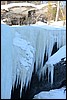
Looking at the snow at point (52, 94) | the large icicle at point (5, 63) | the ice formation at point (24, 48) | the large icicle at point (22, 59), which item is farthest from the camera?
the snow at point (52, 94)

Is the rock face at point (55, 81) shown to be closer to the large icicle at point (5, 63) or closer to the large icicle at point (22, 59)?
the large icicle at point (22, 59)

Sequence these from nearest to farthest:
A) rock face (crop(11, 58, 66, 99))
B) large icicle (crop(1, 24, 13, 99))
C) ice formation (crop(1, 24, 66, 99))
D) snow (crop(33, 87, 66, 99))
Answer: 1. large icicle (crop(1, 24, 13, 99))
2. ice formation (crop(1, 24, 66, 99))
3. snow (crop(33, 87, 66, 99))
4. rock face (crop(11, 58, 66, 99))

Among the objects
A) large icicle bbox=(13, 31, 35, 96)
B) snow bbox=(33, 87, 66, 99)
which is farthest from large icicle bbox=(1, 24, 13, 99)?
snow bbox=(33, 87, 66, 99)

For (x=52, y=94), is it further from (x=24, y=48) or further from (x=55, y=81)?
(x=24, y=48)

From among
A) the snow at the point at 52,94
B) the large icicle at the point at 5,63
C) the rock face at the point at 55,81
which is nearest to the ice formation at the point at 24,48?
the large icicle at the point at 5,63

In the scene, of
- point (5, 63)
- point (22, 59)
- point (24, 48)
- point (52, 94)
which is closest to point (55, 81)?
point (52, 94)

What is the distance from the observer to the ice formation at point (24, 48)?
194 inches

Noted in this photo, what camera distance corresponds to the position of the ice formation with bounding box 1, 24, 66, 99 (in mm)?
4938

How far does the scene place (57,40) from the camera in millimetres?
8594

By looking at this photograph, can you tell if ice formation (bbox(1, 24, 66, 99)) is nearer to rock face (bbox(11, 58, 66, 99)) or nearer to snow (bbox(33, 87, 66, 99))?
rock face (bbox(11, 58, 66, 99))

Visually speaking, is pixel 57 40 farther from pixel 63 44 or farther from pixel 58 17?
pixel 58 17

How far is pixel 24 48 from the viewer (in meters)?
6.62

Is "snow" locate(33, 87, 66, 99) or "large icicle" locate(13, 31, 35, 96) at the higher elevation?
"large icicle" locate(13, 31, 35, 96)

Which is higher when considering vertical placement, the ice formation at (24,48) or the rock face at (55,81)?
the ice formation at (24,48)
